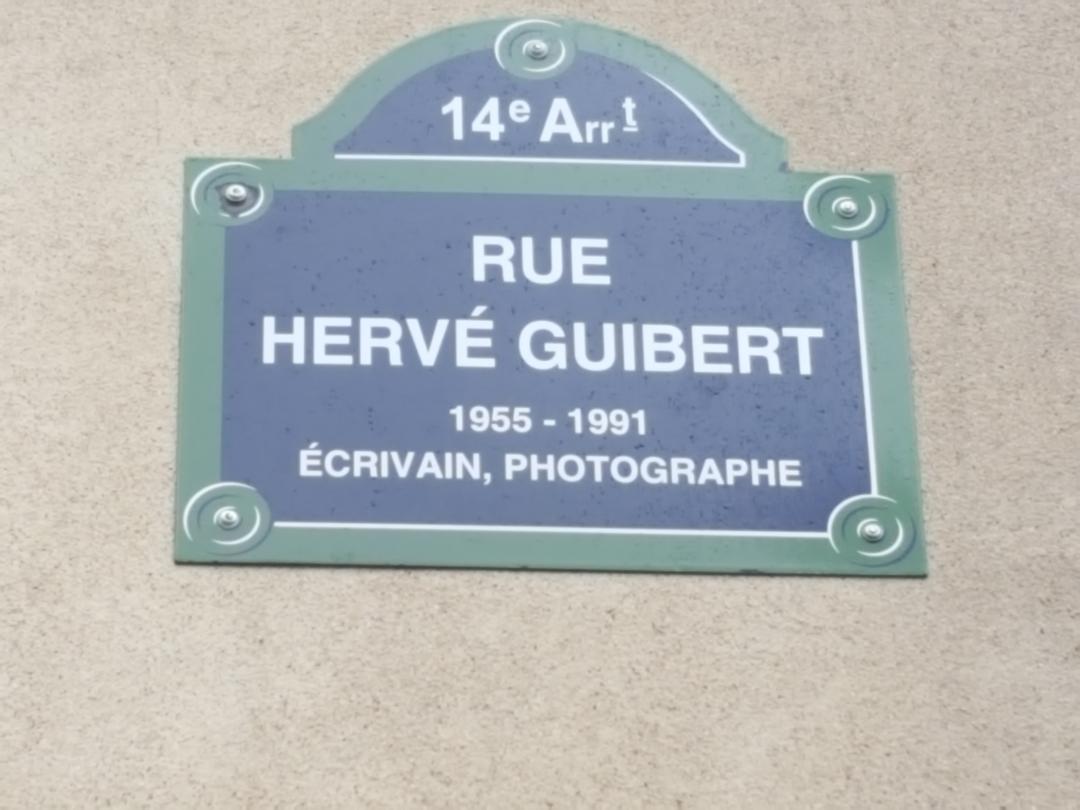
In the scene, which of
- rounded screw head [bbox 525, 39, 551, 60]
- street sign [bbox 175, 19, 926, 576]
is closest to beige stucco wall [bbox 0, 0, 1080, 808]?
street sign [bbox 175, 19, 926, 576]

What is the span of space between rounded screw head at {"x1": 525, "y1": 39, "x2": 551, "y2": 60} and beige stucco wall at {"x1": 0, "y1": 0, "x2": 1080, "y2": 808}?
0.27m

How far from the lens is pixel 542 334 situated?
4992mm

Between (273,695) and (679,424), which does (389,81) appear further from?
(273,695)

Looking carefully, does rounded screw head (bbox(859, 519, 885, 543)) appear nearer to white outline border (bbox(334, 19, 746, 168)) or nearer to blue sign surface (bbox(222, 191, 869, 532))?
blue sign surface (bbox(222, 191, 869, 532))

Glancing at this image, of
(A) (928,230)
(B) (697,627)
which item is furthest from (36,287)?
(A) (928,230)

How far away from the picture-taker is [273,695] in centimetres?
464

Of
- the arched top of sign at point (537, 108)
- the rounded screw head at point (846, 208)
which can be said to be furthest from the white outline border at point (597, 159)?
the rounded screw head at point (846, 208)

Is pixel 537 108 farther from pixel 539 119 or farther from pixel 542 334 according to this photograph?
pixel 542 334

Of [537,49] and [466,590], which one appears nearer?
[466,590]

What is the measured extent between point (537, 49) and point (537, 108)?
14 centimetres

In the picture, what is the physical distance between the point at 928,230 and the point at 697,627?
96 centimetres

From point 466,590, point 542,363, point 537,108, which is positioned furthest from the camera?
point 537,108

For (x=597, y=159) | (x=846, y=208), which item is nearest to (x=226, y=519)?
(x=597, y=159)

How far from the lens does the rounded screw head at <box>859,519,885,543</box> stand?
4.83 meters
